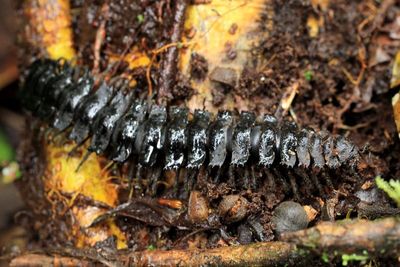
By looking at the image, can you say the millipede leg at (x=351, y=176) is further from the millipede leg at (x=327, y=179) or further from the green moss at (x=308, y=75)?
the green moss at (x=308, y=75)

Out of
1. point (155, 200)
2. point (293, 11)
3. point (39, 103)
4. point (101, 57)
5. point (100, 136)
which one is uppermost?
point (293, 11)

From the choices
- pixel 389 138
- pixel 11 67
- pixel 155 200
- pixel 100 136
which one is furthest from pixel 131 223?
pixel 11 67

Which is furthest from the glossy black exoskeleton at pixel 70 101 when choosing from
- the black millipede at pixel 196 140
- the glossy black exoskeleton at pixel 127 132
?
the glossy black exoskeleton at pixel 127 132

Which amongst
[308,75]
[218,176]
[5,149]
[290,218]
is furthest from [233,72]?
[5,149]

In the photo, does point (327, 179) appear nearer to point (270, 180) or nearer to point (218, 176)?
point (270, 180)

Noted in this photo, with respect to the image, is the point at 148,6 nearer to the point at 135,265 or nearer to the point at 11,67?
the point at 135,265

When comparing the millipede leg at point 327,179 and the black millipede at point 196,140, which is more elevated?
the black millipede at point 196,140

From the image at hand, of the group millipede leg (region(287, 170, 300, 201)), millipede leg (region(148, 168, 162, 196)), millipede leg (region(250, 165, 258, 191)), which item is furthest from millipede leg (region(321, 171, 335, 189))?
millipede leg (region(148, 168, 162, 196))

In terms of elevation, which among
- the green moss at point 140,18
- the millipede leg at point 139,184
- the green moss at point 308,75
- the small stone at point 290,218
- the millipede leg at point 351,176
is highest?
the green moss at point 140,18
